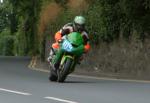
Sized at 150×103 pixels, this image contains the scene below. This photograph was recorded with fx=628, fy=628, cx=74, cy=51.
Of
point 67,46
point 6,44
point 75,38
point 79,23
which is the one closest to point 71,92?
point 67,46

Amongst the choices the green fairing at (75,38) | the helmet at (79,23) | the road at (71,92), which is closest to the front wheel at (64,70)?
the road at (71,92)

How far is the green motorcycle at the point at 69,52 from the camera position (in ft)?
56.9

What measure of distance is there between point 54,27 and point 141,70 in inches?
348

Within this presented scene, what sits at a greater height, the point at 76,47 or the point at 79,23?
the point at 79,23

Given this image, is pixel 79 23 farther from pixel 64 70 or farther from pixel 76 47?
pixel 64 70

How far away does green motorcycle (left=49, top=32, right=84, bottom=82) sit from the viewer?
683 inches

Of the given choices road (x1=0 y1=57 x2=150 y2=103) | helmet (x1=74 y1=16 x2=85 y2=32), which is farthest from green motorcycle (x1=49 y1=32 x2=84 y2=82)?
road (x1=0 y1=57 x2=150 y2=103)

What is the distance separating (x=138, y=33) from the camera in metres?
21.6

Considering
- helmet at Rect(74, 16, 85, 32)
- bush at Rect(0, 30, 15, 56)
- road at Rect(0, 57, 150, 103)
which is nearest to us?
road at Rect(0, 57, 150, 103)

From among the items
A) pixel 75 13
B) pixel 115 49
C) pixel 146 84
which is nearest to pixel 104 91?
pixel 146 84

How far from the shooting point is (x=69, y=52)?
17.3m

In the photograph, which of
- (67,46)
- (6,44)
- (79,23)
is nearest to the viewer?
(67,46)

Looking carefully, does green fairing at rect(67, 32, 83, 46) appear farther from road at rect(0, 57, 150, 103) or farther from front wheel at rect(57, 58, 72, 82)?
road at rect(0, 57, 150, 103)

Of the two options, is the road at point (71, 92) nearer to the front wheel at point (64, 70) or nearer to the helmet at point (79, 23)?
the front wheel at point (64, 70)
